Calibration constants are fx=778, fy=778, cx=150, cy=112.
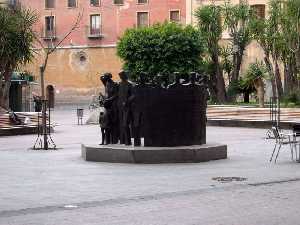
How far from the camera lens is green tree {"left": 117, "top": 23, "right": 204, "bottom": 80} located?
46250 mm

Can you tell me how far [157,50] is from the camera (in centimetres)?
4697

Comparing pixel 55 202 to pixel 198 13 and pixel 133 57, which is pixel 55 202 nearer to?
pixel 198 13

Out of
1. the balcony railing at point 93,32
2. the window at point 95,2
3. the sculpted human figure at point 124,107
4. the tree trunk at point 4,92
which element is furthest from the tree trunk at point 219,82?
the window at point 95,2

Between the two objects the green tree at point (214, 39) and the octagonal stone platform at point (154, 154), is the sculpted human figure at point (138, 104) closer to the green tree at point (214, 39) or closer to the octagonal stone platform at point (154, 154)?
the octagonal stone platform at point (154, 154)

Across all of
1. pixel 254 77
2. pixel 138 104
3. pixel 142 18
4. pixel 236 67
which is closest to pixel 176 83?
pixel 138 104

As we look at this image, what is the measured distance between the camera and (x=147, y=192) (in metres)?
11.9

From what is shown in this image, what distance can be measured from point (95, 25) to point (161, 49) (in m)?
21.2

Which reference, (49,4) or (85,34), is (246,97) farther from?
(49,4)

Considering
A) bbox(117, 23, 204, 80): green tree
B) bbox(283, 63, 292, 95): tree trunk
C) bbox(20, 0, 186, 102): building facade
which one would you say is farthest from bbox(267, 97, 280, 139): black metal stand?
bbox(20, 0, 186, 102): building facade

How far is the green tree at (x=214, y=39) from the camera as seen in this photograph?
4212 centimetres

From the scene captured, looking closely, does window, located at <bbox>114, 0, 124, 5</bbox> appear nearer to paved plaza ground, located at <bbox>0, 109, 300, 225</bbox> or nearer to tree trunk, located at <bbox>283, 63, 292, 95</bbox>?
tree trunk, located at <bbox>283, 63, 292, 95</bbox>

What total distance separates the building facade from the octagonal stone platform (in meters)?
48.0

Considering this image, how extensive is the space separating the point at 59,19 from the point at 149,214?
59708 millimetres

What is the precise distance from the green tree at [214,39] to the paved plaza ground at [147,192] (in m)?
23.4
